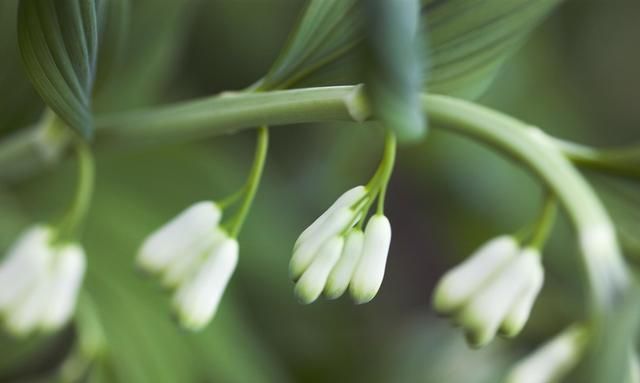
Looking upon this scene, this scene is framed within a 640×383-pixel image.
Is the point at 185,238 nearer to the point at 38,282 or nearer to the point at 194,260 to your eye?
the point at 194,260

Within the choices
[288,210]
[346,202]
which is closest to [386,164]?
[346,202]

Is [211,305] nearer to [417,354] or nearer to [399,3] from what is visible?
[399,3]

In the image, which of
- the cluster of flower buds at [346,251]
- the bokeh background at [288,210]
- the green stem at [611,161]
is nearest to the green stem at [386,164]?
the cluster of flower buds at [346,251]

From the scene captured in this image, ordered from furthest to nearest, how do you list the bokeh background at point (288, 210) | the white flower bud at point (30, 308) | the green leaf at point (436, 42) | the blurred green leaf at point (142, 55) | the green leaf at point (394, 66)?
the bokeh background at point (288, 210), the blurred green leaf at point (142, 55), the white flower bud at point (30, 308), the green leaf at point (436, 42), the green leaf at point (394, 66)

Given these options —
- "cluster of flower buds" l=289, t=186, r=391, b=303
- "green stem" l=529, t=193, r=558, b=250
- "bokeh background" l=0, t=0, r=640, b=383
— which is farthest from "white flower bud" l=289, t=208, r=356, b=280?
"bokeh background" l=0, t=0, r=640, b=383

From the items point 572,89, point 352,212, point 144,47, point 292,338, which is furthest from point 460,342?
point 352,212

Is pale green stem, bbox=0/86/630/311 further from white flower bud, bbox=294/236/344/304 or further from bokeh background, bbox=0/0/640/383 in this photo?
bokeh background, bbox=0/0/640/383

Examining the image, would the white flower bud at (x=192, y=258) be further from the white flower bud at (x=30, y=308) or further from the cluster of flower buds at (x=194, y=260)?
the white flower bud at (x=30, y=308)

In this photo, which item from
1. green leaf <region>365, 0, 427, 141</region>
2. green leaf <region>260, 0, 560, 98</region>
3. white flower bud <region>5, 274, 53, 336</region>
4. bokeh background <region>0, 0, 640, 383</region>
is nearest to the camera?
green leaf <region>365, 0, 427, 141</region>
